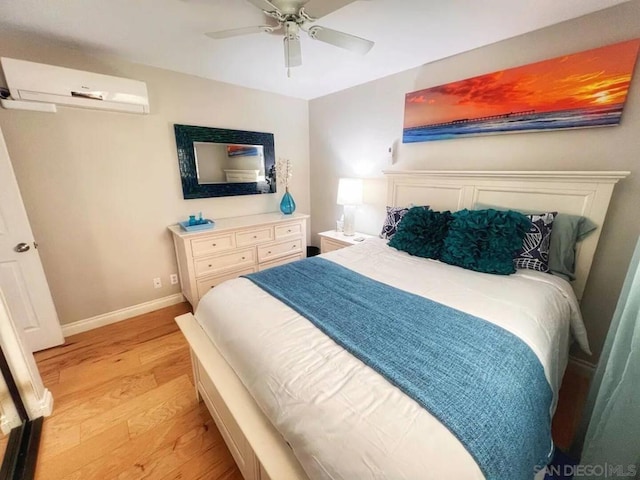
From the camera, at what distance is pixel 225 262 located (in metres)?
2.67

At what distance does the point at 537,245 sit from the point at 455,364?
4.20ft

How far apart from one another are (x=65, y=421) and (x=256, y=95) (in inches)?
126

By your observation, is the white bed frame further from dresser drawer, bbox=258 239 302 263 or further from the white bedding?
dresser drawer, bbox=258 239 302 263

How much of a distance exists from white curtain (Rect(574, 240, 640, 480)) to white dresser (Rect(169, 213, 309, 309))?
261 cm

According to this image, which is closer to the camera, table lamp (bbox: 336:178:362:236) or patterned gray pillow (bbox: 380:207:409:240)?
patterned gray pillow (bbox: 380:207:409:240)

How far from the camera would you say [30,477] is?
1.23 metres

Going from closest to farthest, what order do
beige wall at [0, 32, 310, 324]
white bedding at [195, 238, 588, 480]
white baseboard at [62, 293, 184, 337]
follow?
white bedding at [195, 238, 588, 480], beige wall at [0, 32, 310, 324], white baseboard at [62, 293, 184, 337]

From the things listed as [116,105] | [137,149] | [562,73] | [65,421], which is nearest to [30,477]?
[65,421]

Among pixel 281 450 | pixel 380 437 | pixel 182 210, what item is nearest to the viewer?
pixel 380 437

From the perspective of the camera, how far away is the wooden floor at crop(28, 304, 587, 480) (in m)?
1.30

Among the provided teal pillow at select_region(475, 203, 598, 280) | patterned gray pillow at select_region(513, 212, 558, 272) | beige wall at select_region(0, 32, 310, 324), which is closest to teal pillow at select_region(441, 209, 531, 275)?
patterned gray pillow at select_region(513, 212, 558, 272)

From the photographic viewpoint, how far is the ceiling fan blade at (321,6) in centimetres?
127

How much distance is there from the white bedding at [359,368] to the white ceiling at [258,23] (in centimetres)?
159

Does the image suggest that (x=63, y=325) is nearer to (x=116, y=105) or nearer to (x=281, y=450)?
(x=116, y=105)
